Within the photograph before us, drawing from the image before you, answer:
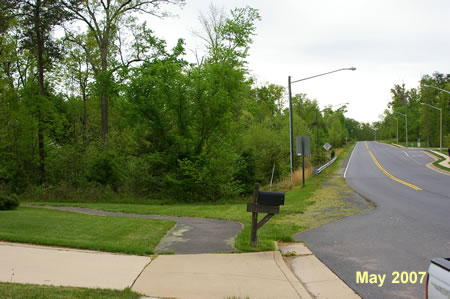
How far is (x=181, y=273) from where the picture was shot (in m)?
6.71

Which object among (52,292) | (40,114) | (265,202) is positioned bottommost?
(52,292)

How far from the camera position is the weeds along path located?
8.64 m

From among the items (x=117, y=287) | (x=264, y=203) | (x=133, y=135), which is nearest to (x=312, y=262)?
(x=264, y=203)

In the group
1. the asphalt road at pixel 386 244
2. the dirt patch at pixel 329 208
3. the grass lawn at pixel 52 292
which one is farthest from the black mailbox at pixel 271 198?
the grass lawn at pixel 52 292

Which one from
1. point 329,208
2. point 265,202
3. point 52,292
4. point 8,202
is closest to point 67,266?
point 52,292

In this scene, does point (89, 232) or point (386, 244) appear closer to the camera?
point (386, 244)

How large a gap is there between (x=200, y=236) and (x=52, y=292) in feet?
16.4

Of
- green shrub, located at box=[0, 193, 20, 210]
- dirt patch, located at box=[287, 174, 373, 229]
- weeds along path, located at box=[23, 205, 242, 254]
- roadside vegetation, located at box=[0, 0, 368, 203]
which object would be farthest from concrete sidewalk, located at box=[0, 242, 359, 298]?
roadside vegetation, located at box=[0, 0, 368, 203]

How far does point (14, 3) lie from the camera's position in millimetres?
23219

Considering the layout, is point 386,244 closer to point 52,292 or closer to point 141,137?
point 52,292

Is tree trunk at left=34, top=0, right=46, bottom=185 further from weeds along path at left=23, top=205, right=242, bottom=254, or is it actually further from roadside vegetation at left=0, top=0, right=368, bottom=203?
weeds along path at left=23, top=205, right=242, bottom=254

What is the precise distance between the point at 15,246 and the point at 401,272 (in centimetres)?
732

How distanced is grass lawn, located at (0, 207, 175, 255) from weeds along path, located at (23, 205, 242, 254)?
0.95 feet

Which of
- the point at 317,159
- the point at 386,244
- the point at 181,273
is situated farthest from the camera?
the point at 317,159
